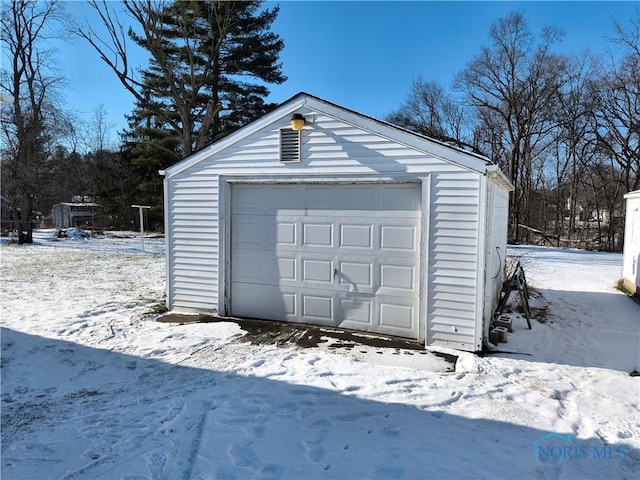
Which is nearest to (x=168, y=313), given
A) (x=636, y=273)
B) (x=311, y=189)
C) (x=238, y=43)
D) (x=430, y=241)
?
(x=311, y=189)

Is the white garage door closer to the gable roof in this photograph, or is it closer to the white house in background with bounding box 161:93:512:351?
the white house in background with bounding box 161:93:512:351

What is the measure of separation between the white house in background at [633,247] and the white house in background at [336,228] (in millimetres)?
5307

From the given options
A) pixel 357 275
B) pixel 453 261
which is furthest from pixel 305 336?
pixel 453 261

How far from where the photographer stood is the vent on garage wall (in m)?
5.74

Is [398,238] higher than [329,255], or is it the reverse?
[398,238]

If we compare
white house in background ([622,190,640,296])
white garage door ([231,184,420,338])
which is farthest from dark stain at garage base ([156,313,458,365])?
white house in background ([622,190,640,296])

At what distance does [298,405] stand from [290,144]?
3550 millimetres

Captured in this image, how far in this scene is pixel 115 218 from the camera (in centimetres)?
2955

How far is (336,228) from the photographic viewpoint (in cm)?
577

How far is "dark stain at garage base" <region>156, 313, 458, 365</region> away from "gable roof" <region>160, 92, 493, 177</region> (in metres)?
2.33

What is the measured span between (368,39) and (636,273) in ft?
27.6

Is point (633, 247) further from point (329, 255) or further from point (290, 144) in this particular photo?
point (290, 144)

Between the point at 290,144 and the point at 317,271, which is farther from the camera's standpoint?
the point at 317,271

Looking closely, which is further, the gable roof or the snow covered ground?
the gable roof
